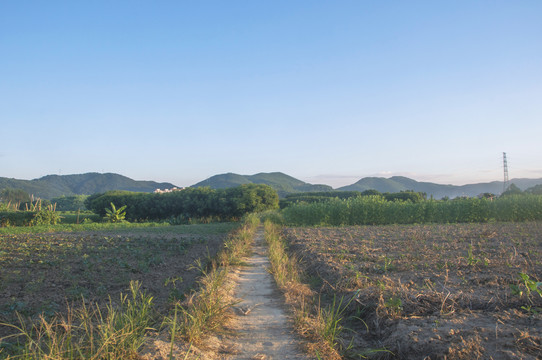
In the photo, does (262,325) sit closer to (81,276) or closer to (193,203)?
(81,276)

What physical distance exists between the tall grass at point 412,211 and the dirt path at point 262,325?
56.7 ft

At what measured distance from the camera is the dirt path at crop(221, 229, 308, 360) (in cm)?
392

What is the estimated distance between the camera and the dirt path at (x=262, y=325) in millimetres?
3918

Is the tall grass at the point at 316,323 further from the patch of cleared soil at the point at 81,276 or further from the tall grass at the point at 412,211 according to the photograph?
the tall grass at the point at 412,211

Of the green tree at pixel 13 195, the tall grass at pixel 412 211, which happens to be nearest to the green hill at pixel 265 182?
the green tree at pixel 13 195

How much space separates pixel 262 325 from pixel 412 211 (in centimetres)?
2256

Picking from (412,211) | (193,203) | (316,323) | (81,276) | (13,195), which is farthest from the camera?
(13,195)

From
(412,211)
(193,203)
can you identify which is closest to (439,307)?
(412,211)

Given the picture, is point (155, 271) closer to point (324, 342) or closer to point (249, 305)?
point (249, 305)

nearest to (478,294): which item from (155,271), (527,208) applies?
(155,271)

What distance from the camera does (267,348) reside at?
13.2 ft

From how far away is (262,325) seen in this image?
15.8ft

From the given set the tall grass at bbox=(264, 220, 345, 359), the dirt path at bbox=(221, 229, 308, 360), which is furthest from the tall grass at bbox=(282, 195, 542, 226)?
the tall grass at bbox=(264, 220, 345, 359)

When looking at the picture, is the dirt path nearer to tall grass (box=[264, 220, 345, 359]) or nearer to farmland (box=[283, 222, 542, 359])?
tall grass (box=[264, 220, 345, 359])
